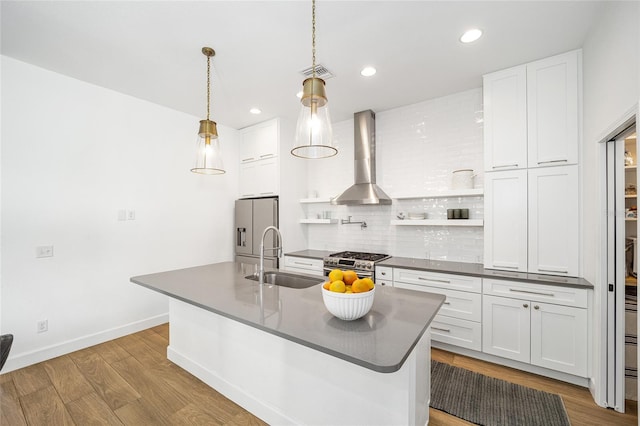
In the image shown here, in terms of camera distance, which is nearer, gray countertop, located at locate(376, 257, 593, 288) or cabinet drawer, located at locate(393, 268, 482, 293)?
gray countertop, located at locate(376, 257, 593, 288)

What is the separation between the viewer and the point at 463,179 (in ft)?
10.3

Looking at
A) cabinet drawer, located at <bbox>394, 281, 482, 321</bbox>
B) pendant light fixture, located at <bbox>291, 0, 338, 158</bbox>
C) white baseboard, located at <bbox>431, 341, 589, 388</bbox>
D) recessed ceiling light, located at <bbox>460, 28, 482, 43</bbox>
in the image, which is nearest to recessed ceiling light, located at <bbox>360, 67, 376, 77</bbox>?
recessed ceiling light, located at <bbox>460, 28, 482, 43</bbox>

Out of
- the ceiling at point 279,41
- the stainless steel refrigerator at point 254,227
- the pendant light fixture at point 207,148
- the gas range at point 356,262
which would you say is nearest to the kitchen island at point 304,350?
the pendant light fixture at point 207,148

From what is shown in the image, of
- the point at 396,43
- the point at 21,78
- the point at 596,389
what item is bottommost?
the point at 596,389

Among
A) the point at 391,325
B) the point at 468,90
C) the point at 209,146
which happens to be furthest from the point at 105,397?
the point at 468,90

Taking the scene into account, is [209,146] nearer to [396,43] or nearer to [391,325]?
[396,43]

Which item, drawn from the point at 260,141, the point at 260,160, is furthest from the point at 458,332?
the point at 260,141

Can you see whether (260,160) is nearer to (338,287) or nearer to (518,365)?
(338,287)

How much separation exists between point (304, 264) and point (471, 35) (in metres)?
3.08

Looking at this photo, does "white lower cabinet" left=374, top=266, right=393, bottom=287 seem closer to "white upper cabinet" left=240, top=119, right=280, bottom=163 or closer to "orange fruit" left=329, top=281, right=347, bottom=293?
"orange fruit" left=329, top=281, right=347, bottom=293

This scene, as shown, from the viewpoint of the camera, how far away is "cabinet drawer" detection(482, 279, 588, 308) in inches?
88.4

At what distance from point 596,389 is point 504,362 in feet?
2.06

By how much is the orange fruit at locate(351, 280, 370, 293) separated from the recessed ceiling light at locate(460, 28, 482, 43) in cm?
219

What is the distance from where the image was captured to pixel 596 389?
2080 millimetres
